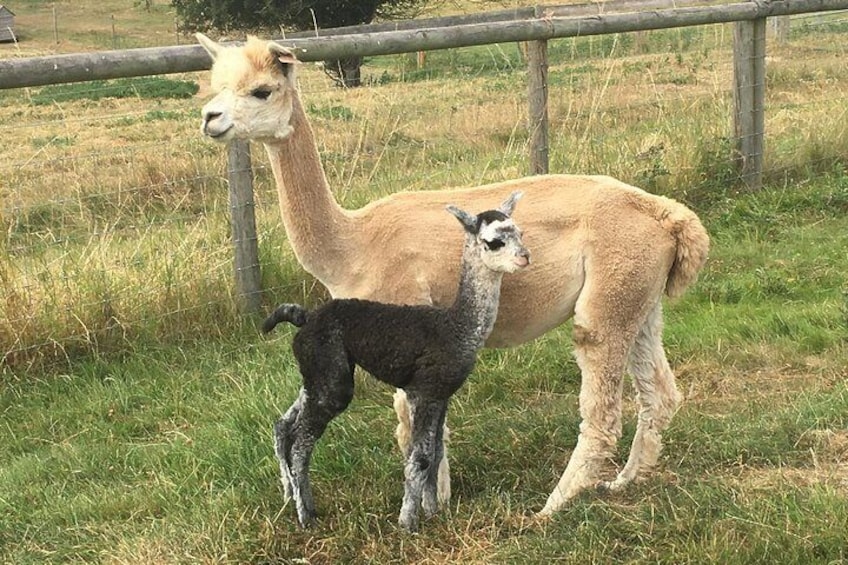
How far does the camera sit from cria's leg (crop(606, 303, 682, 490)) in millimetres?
4184

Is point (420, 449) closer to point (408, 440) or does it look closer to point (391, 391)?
point (408, 440)

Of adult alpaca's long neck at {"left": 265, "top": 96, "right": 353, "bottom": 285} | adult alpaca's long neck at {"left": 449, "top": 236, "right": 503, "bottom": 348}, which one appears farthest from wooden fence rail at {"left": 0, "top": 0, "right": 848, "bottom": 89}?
adult alpaca's long neck at {"left": 449, "top": 236, "right": 503, "bottom": 348}

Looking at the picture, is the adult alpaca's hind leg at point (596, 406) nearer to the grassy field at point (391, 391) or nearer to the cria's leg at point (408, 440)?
the grassy field at point (391, 391)

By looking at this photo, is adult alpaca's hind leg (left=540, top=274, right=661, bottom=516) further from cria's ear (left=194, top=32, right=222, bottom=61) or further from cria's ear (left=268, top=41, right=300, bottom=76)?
cria's ear (left=194, top=32, right=222, bottom=61)

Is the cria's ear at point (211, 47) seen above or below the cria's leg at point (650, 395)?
above

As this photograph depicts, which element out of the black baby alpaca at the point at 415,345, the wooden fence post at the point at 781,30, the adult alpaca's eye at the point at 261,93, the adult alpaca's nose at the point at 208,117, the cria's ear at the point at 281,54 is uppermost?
the cria's ear at the point at 281,54

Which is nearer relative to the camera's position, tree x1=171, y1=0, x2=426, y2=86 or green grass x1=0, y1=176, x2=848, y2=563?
green grass x1=0, y1=176, x2=848, y2=563

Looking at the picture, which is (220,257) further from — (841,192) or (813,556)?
(841,192)

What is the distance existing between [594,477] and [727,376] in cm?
166

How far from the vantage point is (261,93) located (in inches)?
150

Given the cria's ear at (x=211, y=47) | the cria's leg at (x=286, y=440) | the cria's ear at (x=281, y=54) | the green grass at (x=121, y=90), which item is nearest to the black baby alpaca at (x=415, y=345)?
the cria's leg at (x=286, y=440)

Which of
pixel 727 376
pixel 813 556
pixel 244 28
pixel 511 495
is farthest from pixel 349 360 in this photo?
pixel 244 28

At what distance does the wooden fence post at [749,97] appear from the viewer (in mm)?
8711

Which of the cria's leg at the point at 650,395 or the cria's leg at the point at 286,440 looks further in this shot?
the cria's leg at the point at 650,395
